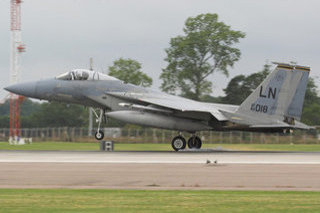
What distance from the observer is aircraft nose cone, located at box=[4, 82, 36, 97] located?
109 ft

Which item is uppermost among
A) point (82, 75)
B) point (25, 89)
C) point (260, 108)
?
point (82, 75)

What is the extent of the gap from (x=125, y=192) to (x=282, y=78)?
64.7 feet

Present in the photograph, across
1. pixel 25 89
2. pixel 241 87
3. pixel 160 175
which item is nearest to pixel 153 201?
pixel 160 175

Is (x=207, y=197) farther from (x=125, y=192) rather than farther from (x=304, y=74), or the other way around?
(x=304, y=74)

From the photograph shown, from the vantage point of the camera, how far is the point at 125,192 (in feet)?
43.7

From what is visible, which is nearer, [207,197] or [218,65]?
[207,197]

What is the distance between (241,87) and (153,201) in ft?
201

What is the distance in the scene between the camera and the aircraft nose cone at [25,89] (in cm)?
3309

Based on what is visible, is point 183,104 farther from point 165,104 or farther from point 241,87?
point 241,87

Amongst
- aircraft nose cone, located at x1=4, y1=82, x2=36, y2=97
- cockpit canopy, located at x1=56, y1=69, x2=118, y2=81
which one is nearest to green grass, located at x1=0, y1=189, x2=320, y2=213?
cockpit canopy, located at x1=56, y1=69, x2=118, y2=81

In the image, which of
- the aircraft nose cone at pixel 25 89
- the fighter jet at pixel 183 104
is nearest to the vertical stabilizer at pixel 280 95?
the fighter jet at pixel 183 104

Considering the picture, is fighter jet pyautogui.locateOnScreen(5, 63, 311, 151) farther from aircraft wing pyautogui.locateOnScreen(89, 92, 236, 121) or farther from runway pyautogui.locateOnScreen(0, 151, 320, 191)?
runway pyautogui.locateOnScreen(0, 151, 320, 191)

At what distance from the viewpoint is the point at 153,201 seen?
1173cm

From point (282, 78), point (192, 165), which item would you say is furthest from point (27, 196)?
point (282, 78)
